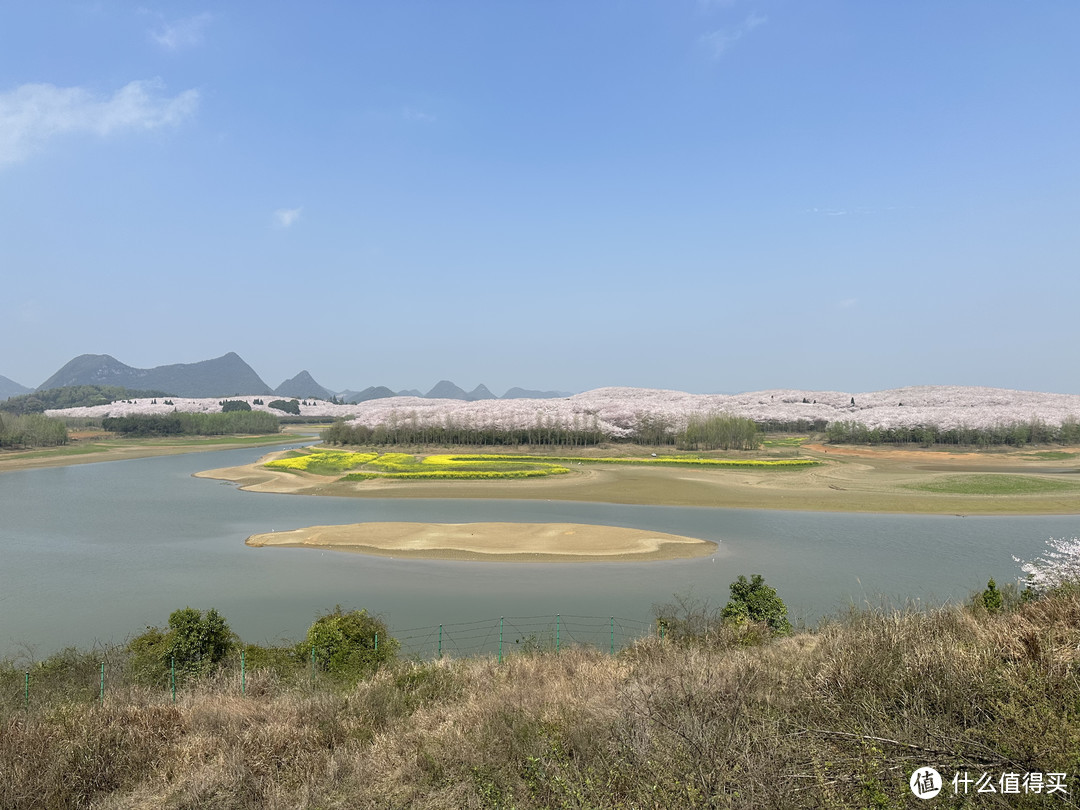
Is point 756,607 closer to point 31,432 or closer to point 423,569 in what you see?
point 423,569

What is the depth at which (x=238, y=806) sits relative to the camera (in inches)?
221

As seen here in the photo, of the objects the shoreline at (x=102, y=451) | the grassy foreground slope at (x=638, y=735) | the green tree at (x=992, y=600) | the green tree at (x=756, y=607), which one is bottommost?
the shoreline at (x=102, y=451)

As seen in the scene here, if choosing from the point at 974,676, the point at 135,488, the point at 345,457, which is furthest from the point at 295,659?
the point at 345,457

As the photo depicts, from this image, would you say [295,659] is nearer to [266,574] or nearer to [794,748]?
[794,748]

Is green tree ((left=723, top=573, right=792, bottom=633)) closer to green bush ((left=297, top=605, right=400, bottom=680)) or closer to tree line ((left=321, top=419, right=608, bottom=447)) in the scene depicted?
green bush ((left=297, top=605, right=400, bottom=680))

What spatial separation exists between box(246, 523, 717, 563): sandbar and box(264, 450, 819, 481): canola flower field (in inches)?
704

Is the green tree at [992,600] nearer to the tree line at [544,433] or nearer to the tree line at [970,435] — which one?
the tree line at [544,433]

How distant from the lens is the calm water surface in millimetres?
17125

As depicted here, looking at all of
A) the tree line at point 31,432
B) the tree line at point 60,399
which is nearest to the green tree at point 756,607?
the tree line at point 31,432

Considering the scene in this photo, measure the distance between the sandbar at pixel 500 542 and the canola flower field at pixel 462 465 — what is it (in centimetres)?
1787

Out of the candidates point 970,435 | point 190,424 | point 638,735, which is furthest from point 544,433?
point 190,424

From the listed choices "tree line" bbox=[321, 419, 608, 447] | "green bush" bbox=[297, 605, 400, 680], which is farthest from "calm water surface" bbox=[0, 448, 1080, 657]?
"tree line" bbox=[321, 419, 608, 447]

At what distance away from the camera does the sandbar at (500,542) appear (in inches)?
927

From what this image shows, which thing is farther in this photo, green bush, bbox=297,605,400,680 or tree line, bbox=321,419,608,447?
tree line, bbox=321,419,608,447
